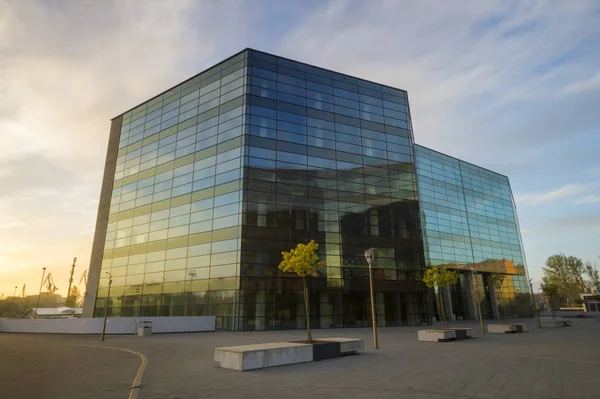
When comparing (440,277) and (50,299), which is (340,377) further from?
(50,299)

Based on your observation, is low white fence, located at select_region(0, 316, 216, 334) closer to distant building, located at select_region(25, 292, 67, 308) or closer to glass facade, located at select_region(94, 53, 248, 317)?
glass facade, located at select_region(94, 53, 248, 317)

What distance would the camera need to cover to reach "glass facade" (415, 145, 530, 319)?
200ft

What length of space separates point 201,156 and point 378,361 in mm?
37630

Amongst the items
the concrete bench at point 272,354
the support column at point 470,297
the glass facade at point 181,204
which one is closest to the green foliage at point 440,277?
the concrete bench at point 272,354

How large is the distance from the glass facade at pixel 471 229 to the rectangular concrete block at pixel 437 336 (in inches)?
1384

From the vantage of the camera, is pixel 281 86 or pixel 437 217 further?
pixel 437 217

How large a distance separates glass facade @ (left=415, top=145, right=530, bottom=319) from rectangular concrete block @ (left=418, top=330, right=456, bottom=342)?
115 feet

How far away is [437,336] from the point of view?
73.9 feet

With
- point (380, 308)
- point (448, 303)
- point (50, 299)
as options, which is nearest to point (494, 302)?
point (448, 303)

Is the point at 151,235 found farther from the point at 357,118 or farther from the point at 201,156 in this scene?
the point at 357,118

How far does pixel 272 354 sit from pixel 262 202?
28180mm

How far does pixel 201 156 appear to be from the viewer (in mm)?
46156

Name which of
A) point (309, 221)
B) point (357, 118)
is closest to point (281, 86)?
point (357, 118)

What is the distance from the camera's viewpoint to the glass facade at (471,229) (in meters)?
60.9
